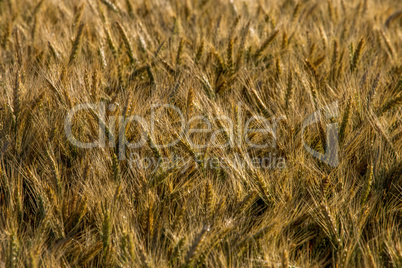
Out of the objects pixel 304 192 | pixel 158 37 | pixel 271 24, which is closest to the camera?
pixel 304 192

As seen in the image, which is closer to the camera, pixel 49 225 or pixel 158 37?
pixel 49 225

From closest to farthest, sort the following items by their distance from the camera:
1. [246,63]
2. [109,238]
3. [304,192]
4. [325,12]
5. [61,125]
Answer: [109,238]
[304,192]
[61,125]
[246,63]
[325,12]

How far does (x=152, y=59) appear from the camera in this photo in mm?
2102

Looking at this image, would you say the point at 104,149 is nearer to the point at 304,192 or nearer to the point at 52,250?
the point at 52,250

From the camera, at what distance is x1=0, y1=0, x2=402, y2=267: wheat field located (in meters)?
1.20

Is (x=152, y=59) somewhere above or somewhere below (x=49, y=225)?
above

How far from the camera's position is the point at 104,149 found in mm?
1455

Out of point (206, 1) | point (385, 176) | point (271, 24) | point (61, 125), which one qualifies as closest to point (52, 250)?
point (61, 125)

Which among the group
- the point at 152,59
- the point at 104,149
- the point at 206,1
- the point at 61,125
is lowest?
the point at 104,149

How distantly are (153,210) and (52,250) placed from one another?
0.31 m

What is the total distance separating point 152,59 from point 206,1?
1.20 metres

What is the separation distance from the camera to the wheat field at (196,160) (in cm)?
120

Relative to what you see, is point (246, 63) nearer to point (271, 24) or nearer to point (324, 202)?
point (271, 24)

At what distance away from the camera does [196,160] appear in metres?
1.42
